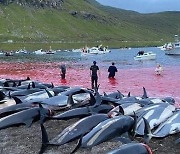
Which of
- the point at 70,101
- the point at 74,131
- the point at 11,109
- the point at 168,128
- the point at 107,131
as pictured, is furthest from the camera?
the point at 70,101

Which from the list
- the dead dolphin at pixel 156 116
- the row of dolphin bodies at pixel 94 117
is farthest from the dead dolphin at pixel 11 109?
the dead dolphin at pixel 156 116

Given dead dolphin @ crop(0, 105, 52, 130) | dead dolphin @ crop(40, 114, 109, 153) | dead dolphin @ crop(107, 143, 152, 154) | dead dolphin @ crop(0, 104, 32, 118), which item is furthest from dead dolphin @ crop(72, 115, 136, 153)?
dead dolphin @ crop(0, 104, 32, 118)

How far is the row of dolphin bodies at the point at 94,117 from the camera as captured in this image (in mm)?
12617

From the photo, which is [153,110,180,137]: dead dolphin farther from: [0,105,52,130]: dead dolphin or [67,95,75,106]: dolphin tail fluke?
[67,95,75,106]: dolphin tail fluke

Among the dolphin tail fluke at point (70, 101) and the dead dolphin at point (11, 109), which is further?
the dolphin tail fluke at point (70, 101)

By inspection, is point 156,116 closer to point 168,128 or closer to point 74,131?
point 168,128

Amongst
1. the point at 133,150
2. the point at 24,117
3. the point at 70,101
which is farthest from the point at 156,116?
the point at 133,150

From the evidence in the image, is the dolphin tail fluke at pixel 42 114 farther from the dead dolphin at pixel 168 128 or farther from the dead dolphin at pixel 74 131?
the dead dolphin at pixel 168 128

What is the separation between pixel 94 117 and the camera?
→ 1432 cm

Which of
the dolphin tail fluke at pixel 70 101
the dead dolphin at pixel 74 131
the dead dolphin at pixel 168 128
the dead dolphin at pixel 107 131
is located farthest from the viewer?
the dolphin tail fluke at pixel 70 101

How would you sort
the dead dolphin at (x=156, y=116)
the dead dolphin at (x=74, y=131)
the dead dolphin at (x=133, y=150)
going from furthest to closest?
the dead dolphin at (x=156, y=116)
the dead dolphin at (x=74, y=131)
the dead dolphin at (x=133, y=150)

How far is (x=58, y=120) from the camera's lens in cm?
1706

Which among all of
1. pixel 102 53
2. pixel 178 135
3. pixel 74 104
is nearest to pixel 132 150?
pixel 178 135

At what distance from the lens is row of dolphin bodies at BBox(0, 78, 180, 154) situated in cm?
1262
